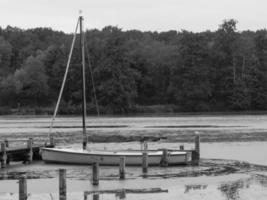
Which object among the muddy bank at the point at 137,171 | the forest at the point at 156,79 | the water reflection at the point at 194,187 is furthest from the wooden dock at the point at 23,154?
the forest at the point at 156,79

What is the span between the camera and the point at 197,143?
1647 inches

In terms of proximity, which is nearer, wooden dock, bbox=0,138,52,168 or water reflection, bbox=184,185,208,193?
water reflection, bbox=184,185,208,193

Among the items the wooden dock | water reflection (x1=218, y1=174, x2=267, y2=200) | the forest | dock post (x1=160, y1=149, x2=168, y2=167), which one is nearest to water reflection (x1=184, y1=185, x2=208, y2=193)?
water reflection (x1=218, y1=174, x2=267, y2=200)

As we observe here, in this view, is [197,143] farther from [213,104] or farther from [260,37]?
[260,37]

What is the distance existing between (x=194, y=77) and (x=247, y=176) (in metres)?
109

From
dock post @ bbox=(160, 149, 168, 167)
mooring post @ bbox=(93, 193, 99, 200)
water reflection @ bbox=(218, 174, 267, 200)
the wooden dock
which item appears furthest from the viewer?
the wooden dock

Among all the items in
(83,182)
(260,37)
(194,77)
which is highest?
(260,37)

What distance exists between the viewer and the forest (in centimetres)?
14225

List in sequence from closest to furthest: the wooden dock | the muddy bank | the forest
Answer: the muddy bank, the wooden dock, the forest

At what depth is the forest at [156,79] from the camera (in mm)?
142250

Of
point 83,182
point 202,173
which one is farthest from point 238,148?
point 83,182

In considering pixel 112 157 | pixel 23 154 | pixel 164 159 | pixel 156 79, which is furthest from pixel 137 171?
pixel 156 79

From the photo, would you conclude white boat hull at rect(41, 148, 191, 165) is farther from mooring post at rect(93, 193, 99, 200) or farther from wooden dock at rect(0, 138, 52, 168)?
mooring post at rect(93, 193, 99, 200)

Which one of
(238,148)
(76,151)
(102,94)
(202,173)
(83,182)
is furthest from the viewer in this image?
(102,94)
